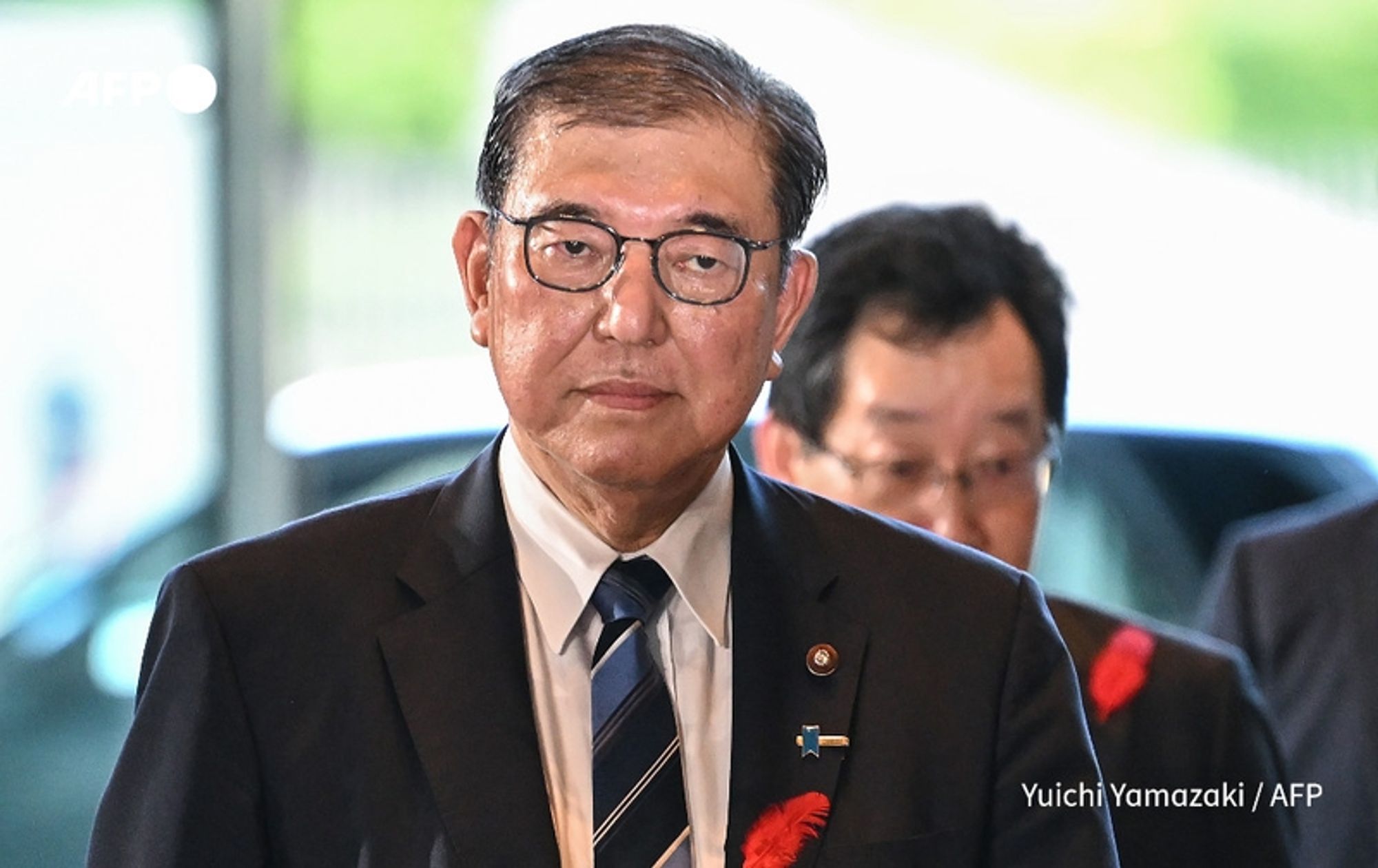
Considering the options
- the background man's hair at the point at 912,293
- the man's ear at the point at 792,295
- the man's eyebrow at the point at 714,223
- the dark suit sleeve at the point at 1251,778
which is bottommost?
A: the dark suit sleeve at the point at 1251,778

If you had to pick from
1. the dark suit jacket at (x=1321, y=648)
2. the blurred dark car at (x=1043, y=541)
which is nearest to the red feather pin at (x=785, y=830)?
the dark suit jacket at (x=1321, y=648)

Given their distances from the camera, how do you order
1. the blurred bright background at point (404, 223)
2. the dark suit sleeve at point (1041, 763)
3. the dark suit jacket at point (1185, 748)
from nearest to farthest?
the dark suit sleeve at point (1041, 763)
the dark suit jacket at point (1185, 748)
the blurred bright background at point (404, 223)

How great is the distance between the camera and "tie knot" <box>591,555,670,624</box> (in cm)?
148

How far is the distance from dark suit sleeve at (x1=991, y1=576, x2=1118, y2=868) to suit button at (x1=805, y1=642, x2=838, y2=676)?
0.42 feet

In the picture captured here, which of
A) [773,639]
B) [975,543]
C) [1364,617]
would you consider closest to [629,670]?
[773,639]

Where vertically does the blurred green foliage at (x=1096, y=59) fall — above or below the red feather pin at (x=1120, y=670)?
above

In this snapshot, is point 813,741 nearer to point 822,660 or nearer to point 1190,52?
point 822,660

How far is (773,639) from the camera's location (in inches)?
58.4

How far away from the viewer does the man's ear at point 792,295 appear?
1.54 m

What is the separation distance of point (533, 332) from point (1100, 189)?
102 inches

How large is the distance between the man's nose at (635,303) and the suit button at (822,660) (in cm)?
26

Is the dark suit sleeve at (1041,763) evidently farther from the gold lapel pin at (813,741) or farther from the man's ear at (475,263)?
the man's ear at (475,263)

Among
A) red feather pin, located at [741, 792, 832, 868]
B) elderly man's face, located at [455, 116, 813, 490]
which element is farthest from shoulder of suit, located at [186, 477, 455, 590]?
red feather pin, located at [741, 792, 832, 868]

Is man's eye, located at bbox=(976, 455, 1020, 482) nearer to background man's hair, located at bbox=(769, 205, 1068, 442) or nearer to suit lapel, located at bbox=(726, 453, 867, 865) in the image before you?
background man's hair, located at bbox=(769, 205, 1068, 442)
